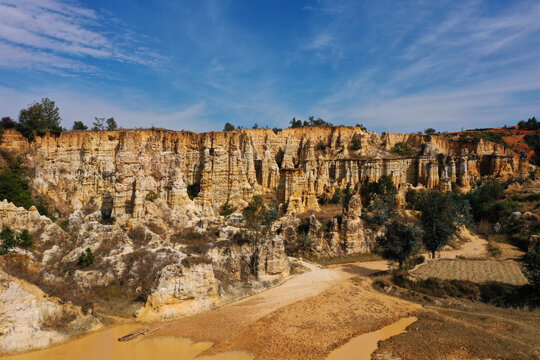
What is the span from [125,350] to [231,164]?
1995cm

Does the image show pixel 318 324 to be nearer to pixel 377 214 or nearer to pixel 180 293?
pixel 180 293

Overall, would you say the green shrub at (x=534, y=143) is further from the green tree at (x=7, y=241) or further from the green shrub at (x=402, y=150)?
the green tree at (x=7, y=241)

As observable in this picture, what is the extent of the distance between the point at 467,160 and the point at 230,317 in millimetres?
39100

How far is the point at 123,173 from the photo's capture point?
24.9 meters

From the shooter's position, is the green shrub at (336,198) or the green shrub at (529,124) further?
the green shrub at (529,124)

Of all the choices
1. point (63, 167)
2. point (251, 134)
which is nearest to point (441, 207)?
point (251, 134)

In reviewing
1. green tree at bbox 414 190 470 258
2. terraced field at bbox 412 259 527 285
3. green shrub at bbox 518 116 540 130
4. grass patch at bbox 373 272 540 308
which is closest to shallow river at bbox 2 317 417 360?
grass patch at bbox 373 272 540 308

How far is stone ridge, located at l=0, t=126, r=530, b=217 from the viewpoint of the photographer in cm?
2594

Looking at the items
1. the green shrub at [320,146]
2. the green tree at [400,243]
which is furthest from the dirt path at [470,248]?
the green shrub at [320,146]

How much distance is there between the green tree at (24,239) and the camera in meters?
17.1

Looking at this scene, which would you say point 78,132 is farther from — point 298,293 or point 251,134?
point 298,293

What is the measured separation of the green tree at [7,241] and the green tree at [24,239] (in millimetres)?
431

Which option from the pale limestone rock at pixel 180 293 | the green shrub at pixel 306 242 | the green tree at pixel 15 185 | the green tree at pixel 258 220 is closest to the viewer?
the pale limestone rock at pixel 180 293

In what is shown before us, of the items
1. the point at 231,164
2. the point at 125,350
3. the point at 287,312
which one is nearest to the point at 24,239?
the point at 125,350
